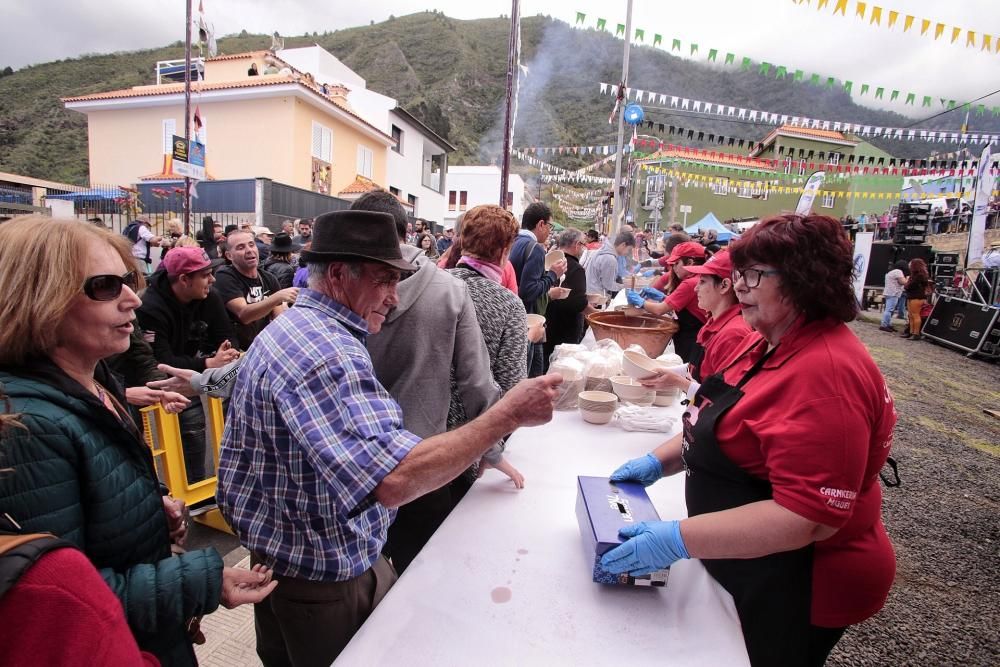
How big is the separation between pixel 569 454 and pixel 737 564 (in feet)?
2.98

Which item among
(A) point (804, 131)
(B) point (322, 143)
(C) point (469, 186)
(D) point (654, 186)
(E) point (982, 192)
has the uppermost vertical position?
(A) point (804, 131)

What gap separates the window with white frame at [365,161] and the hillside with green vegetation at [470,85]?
10831mm

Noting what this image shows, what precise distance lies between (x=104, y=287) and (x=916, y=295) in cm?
1613

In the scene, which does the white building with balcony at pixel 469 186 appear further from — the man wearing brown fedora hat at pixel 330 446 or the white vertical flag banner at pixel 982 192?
the man wearing brown fedora hat at pixel 330 446

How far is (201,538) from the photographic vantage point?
3.21 m

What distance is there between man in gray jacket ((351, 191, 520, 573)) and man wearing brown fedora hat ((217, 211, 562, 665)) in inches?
16.6

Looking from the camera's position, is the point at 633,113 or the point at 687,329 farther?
the point at 633,113

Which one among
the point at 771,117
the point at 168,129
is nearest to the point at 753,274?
the point at 771,117

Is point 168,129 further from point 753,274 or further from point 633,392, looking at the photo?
point 753,274

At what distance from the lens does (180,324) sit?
3215mm

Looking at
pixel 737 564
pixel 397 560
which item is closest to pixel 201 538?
pixel 397 560

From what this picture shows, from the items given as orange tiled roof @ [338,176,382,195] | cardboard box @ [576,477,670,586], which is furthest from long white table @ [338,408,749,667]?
orange tiled roof @ [338,176,382,195]

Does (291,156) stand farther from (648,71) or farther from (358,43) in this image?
(358,43)

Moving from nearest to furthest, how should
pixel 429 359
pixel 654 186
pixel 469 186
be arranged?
1. pixel 429 359
2. pixel 654 186
3. pixel 469 186
